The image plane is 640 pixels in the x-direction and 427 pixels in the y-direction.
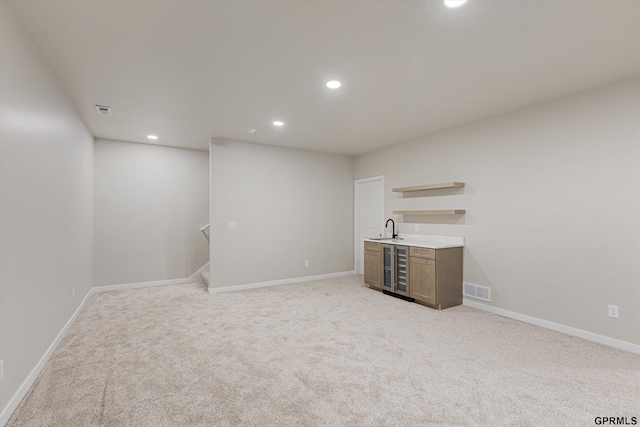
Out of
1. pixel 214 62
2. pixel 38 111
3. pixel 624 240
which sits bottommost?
pixel 624 240

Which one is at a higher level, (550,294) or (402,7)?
(402,7)

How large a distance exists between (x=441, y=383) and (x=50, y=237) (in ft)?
11.7

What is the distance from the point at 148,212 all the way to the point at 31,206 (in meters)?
3.38

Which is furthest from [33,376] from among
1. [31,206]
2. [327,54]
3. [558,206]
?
[558,206]

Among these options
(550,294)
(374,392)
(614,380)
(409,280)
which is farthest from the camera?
(409,280)

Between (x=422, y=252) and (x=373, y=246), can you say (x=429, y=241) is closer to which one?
(x=422, y=252)

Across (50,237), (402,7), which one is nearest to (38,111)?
(50,237)

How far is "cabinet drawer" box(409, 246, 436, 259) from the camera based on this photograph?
417 cm

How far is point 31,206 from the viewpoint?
2367 mm

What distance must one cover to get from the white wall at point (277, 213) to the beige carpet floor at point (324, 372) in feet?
4.86

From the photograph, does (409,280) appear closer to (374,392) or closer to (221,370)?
(374,392)

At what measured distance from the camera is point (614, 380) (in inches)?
93.8

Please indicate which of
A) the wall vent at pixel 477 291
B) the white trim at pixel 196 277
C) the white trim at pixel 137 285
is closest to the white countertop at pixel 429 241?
the wall vent at pixel 477 291

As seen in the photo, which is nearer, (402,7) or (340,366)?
(402,7)
